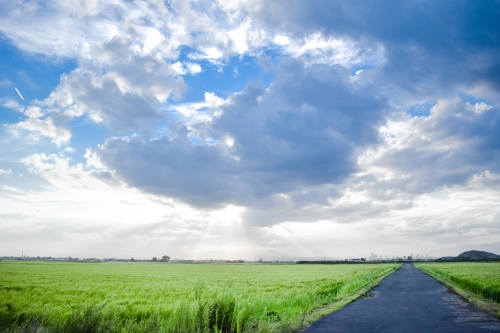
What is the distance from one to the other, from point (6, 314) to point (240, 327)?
5.96 m

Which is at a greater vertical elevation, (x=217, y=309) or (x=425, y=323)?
(x=217, y=309)

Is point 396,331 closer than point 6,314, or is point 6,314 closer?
point 6,314

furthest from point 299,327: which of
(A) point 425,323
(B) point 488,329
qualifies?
(B) point 488,329

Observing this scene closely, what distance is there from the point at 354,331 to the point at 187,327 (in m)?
5.03

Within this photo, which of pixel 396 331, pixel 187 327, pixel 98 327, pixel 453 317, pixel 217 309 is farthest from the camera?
pixel 453 317

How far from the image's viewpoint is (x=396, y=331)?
1020 centimetres

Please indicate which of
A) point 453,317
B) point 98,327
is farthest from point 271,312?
point 98,327

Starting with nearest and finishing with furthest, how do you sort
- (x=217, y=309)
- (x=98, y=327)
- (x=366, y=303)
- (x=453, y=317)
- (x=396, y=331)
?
(x=98, y=327) < (x=217, y=309) < (x=396, y=331) < (x=453, y=317) < (x=366, y=303)

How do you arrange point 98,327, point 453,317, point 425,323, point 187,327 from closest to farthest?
point 98,327
point 187,327
point 425,323
point 453,317

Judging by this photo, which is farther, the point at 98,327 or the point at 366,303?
the point at 366,303

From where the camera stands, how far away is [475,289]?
23641mm

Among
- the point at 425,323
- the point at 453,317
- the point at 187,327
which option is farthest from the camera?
the point at 453,317

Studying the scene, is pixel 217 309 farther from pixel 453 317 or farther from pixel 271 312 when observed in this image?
pixel 453 317

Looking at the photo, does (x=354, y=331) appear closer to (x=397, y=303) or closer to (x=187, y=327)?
(x=187, y=327)
